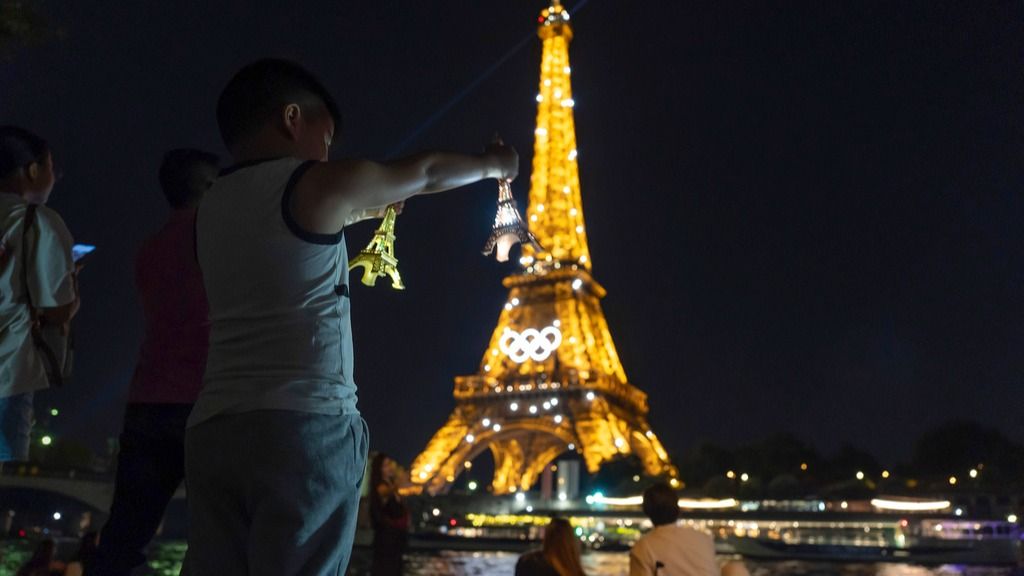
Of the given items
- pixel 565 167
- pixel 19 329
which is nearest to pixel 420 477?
pixel 565 167

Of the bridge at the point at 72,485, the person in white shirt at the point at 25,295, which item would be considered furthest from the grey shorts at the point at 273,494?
the bridge at the point at 72,485

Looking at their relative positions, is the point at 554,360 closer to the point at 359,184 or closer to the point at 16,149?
the point at 16,149

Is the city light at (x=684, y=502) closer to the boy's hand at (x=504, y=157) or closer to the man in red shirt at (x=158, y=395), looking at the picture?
the man in red shirt at (x=158, y=395)

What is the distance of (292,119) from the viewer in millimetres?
2023

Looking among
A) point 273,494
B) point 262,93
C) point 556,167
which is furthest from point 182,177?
point 556,167

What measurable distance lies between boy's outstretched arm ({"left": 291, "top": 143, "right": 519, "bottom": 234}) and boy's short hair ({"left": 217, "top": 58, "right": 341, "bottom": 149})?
299 millimetres

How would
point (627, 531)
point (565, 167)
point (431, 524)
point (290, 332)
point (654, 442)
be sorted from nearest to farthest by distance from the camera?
point (290, 332) → point (627, 531) → point (431, 524) → point (654, 442) → point (565, 167)

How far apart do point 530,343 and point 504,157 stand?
120 feet

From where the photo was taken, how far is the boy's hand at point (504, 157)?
7.22ft

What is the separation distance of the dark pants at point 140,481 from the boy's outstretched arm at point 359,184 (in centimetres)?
120

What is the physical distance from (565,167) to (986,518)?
2330 centimetres

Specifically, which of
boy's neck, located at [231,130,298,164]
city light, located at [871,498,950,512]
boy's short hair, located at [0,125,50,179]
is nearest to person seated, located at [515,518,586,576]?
boy's neck, located at [231,130,298,164]

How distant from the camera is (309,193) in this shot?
1779 mm

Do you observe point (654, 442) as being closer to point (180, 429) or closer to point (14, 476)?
point (14, 476)
